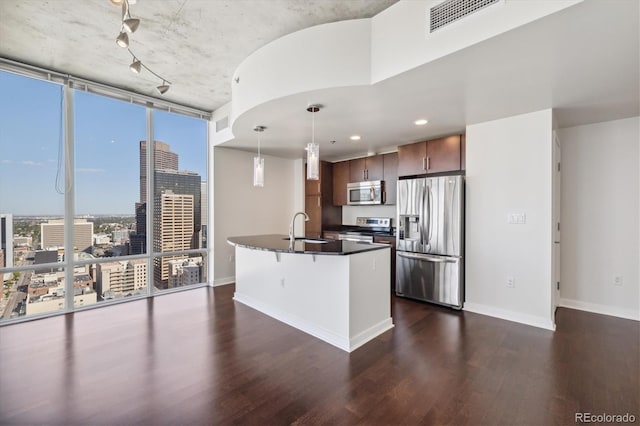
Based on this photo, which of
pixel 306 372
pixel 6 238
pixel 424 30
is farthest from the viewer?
pixel 6 238

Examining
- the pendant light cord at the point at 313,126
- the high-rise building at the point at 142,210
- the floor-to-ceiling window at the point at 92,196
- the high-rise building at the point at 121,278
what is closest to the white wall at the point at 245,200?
the floor-to-ceiling window at the point at 92,196

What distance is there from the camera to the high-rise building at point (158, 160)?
4324 millimetres

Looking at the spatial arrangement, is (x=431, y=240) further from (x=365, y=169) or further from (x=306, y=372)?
(x=306, y=372)

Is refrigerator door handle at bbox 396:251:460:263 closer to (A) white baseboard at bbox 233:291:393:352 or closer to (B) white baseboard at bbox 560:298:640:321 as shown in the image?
(A) white baseboard at bbox 233:291:393:352

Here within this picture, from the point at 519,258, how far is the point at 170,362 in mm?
3713

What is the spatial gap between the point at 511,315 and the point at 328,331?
2.19m

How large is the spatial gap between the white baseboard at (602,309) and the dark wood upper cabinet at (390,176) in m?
2.71

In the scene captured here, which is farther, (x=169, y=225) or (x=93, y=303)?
(x=169, y=225)

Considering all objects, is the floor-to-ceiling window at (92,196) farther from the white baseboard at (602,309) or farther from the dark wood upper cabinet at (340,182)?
the white baseboard at (602,309)

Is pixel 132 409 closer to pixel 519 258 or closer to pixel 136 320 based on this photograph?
pixel 136 320

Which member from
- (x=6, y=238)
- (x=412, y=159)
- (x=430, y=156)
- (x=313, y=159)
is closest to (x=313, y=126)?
(x=313, y=159)

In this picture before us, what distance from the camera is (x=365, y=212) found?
231 inches

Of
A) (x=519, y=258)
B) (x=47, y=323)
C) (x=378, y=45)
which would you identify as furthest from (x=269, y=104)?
(x=47, y=323)

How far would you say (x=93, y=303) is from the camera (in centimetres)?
388
